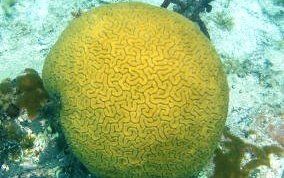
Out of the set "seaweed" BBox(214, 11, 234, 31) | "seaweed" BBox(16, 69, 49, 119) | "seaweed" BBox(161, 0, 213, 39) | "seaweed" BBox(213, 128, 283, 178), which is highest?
"seaweed" BBox(161, 0, 213, 39)

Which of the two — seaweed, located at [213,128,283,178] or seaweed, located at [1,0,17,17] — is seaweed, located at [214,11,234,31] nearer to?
seaweed, located at [213,128,283,178]

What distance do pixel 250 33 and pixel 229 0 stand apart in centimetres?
85

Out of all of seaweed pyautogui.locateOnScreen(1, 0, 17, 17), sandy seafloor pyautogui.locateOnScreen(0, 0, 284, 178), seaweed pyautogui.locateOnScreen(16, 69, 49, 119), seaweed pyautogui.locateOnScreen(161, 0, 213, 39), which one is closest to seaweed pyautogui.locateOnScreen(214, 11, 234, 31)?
sandy seafloor pyautogui.locateOnScreen(0, 0, 284, 178)

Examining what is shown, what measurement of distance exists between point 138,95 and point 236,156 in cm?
165

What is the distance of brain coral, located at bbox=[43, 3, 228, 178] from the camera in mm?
3795

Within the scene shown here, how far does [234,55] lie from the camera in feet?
19.1

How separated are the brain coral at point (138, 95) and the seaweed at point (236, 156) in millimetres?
540

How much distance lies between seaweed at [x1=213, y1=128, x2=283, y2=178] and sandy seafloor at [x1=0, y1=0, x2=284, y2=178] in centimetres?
9

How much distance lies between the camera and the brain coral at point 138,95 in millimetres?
3795

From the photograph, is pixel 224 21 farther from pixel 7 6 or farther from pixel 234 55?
pixel 7 6

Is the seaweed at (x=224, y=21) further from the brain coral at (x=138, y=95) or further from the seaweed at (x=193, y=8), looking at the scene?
the brain coral at (x=138, y=95)

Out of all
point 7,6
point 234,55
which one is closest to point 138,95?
point 234,55

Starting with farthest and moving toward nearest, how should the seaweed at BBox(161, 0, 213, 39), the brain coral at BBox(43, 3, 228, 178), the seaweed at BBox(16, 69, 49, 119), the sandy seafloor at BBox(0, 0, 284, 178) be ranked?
the seaweed at BBox(161, 0, 213, 39) < the sandy seafloor at BBox(0, 0, 284, 178) < the seaweed at BBox(16, 69, 49, 119) < the brain coral at BBox(43, 3, 228, 178)

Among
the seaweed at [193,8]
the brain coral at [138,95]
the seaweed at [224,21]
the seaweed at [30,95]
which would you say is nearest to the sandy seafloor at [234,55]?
the seaweed at [224,21]
